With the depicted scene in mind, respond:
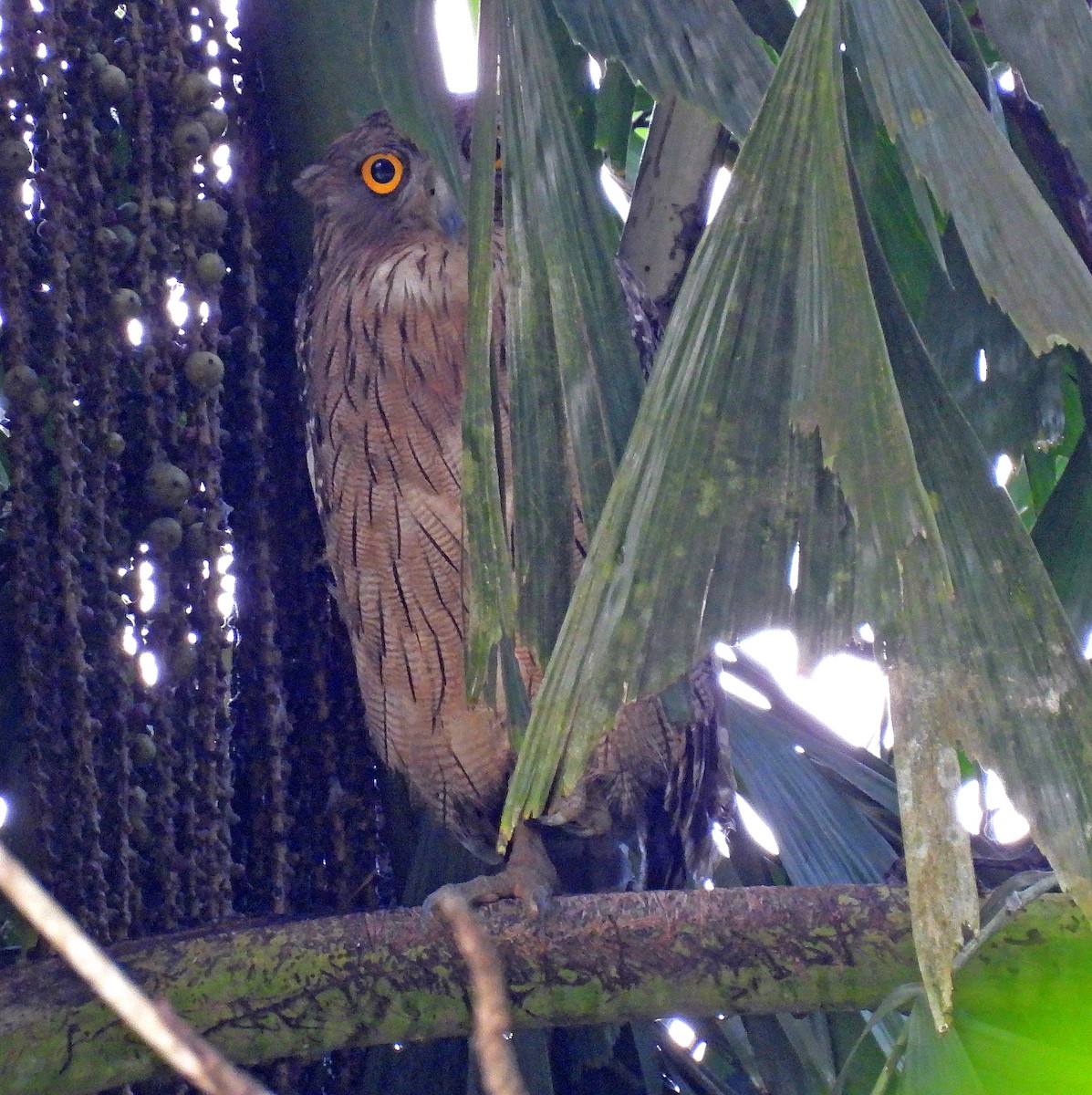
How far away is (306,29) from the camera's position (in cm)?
191

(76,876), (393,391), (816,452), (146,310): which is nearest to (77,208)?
(146,310)

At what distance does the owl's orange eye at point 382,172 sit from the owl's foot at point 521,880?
2.87ft

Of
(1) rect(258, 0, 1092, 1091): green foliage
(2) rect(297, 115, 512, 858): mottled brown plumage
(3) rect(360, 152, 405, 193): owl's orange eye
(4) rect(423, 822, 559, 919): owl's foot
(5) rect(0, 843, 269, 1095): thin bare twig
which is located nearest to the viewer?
(5) rect(0, 843, 269, 1095): thin bare twig

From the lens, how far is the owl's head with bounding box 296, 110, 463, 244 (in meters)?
1.99

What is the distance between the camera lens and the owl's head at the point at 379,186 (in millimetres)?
1987

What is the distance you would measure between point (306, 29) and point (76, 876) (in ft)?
3.62

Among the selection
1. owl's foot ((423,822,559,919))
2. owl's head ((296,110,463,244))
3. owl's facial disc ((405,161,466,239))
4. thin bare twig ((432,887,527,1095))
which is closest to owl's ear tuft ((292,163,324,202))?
owl's head ((296,110,463,244))

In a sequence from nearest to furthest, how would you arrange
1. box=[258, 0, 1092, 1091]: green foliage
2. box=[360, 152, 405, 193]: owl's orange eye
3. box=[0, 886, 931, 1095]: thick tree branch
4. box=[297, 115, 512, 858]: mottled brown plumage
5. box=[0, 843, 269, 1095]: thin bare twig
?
box=[0, 843, 269, 1095]: thin bare twig
box=[258, 0, 1092, 1091]: green foliage
box=[0, 886, 931, 1095]: thick tree branch
box=[297, 115, 512, 858]: mottled brown plumage
box=[360, 152, 405, 193]: owl's orange eye

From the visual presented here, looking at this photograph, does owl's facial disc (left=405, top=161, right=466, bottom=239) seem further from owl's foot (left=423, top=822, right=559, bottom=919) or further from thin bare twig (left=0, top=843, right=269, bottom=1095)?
thin bare twig (left=0, top=843, right=269, bottom=1095)

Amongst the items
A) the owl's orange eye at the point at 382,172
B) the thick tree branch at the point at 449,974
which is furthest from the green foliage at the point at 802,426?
the owl's orange eye at the point at 382,172

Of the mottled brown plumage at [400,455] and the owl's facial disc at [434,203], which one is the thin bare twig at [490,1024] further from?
the owl's facial disc at [434,203]

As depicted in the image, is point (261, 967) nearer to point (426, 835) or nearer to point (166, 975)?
point (166, 975)

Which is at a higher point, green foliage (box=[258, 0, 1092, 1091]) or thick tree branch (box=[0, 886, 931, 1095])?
green foliage (box=[258, 0, 1092, 1091])

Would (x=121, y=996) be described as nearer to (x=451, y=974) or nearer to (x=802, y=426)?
(x=802, y=426)
